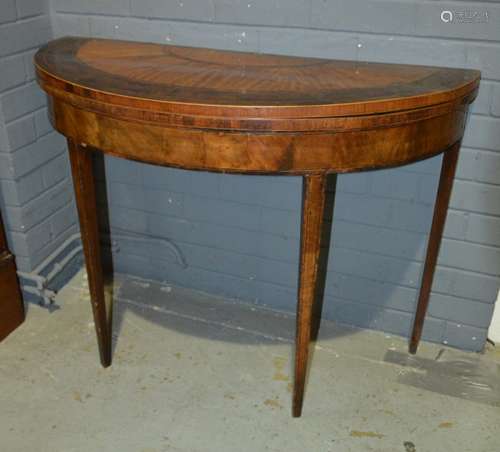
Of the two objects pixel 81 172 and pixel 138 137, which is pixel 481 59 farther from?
pixel 81 172

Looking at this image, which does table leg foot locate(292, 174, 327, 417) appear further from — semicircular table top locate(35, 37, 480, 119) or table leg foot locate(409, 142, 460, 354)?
table leg foot locate(409, 142, 460, 354)

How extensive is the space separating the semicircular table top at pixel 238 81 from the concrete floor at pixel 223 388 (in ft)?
2.96

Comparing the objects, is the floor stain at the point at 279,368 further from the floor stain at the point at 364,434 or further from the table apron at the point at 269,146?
the table apron at the point at 269,146

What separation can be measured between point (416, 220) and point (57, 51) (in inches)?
44.8

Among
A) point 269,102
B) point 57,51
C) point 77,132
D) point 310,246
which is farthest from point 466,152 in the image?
point 57,51

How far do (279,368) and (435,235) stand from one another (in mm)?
625

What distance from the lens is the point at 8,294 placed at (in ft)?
6.46

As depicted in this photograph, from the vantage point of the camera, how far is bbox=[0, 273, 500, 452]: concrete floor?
1.62m

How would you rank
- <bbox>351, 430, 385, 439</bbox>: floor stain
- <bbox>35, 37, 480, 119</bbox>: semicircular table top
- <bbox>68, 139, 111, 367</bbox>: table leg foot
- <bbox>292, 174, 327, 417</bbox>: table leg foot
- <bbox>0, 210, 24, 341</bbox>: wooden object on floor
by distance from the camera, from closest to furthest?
1. <bbox>35, 37, 480, 119</bbox>: semicircular table top
2. <bbox>292, 174, 327, 417</bbox>: table leg foot
3. <bbox>68, 139, 111, 367</bbox>: table leg foot
4. <bbox>351, 430, 385, 439</bbox>: floor stain
5. <bbox>0, 210, 24, 341</bbox>: wooden object on floor

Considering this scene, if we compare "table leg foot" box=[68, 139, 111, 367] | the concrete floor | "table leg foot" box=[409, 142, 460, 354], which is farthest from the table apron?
the concrete floor

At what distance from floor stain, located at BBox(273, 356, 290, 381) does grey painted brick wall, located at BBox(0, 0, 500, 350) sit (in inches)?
10.6

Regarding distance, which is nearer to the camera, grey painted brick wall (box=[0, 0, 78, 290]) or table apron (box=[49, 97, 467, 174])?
table apron (box=[49, 97, 467, 174])

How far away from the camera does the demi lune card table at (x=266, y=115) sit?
3.89 feet

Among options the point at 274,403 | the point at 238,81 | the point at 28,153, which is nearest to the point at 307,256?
the point at 238,81
